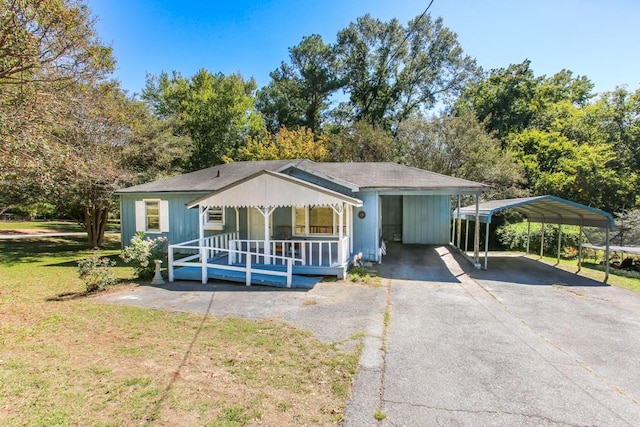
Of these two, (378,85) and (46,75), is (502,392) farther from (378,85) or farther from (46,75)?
(378,85)

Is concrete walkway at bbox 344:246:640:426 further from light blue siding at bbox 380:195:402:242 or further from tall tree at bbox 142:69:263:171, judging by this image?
tall tree at bbox 142:69:263:171

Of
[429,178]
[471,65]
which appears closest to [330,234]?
[429,178]

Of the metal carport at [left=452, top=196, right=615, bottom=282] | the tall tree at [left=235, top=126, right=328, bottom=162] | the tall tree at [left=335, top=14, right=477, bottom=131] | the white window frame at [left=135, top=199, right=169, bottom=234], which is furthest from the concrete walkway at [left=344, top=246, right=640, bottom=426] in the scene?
the tall tree at [left=335, top=14, right=477, bottom=131]

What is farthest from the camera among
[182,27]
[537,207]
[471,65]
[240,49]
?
[471,65]

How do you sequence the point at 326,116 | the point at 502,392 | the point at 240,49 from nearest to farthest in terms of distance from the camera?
the point at 502,392
the point at 240,49
the point at 326,116

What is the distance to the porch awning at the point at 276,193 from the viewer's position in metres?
9.30

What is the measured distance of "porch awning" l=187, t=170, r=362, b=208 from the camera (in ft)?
30.5

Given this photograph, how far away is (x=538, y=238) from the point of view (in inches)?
613

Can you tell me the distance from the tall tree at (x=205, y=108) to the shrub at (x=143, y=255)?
73.2 ft

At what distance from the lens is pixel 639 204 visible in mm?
20938

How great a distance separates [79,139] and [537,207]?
64.1 feet

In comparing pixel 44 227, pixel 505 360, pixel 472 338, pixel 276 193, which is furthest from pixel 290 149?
pixel 44 227

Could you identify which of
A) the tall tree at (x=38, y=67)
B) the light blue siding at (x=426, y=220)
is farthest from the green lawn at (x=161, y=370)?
the light blue siding at (x=426, y=220)

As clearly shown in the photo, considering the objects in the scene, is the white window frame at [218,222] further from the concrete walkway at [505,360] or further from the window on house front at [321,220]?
the concrete walkway at [505,360]
